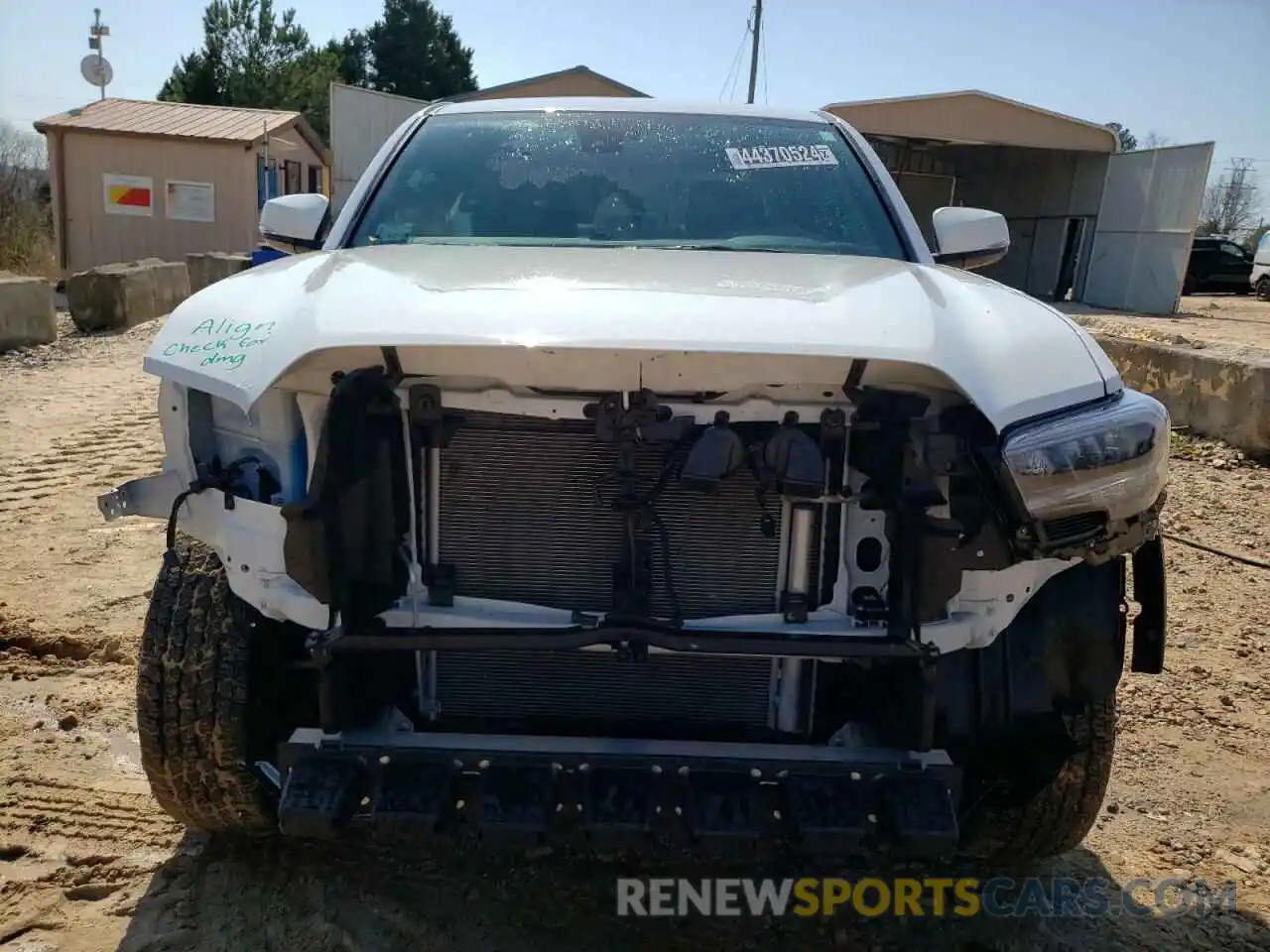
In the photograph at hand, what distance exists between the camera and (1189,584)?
4676 mm

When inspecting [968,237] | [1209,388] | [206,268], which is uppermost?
[968,237]

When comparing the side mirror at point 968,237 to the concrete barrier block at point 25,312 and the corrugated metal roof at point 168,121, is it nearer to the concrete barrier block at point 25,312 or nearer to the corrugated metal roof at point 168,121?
the concrete barrier block at point 25,312

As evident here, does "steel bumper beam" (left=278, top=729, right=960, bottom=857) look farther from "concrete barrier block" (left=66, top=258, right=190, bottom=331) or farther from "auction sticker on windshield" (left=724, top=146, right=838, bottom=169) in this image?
"concrete barrier block" (left=66, top=258, right=190, bottom=331)

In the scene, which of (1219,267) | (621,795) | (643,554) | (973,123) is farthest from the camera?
(1219,267)

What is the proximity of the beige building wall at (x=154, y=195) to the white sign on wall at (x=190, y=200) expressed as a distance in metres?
0.08

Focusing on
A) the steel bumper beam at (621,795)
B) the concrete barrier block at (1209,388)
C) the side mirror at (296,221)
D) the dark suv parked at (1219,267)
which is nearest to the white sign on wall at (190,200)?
the concrete barrier block at (1209,388)

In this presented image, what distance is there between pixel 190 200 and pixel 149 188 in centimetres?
84

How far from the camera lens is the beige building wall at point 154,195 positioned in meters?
18.8

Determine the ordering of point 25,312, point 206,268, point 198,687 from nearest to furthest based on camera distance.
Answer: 1. point 198,687
2. point 25,312
3. point 206,268

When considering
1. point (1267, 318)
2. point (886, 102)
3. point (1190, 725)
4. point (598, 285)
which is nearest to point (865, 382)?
point (598, 285)

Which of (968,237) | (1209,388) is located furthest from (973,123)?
(968,237)

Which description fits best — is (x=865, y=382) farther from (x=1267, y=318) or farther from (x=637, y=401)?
(x=1267, y=318)

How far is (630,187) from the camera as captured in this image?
310 cm

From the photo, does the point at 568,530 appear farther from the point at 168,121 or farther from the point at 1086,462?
the point at 168,121
